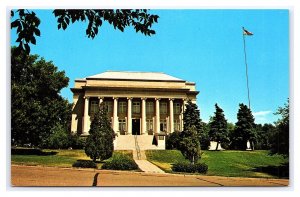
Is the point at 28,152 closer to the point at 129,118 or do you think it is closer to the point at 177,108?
the point at 177,108

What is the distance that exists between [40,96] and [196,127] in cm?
750

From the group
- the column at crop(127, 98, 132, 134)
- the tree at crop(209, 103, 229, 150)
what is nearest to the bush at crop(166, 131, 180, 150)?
the tree at crop(209, 103, 229, 150)

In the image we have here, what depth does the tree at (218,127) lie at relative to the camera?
14.9m

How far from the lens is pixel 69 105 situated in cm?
1772

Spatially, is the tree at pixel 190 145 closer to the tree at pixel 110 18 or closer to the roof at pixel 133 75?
the roof at pixel 133 75

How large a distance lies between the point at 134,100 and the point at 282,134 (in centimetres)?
1065

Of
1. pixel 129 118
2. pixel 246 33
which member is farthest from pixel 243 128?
pixel 129 118

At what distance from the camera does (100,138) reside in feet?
53.4

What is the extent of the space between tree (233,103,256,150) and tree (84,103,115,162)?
548 cm

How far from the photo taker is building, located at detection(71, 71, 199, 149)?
16.6 m

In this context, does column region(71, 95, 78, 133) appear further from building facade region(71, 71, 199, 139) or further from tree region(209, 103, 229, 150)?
tree region(209, 103, 229, 150)

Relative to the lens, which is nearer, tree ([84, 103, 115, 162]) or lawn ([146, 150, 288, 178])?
lawn ([146, 150, 288, 178])
